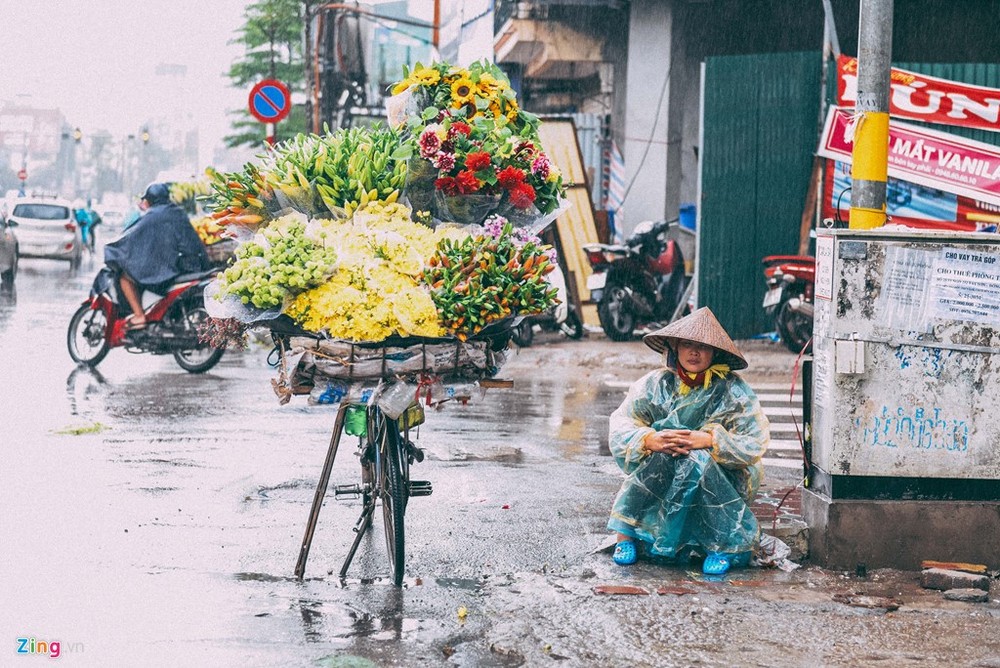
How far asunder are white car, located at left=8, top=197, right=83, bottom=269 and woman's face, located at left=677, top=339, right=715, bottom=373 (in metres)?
28.3

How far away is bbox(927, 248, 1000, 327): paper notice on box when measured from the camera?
5.80 metres

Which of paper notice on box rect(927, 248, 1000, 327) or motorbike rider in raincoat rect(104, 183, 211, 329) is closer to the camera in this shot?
paper notice on box rect(927, 248, 1000, 327)

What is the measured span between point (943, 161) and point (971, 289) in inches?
329

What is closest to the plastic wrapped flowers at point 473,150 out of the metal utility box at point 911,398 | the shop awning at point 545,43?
the metal utility box at point 911,398

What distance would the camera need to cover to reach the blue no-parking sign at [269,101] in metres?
19.0

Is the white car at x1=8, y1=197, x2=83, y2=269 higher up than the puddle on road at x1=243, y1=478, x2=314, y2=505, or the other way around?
the white car at x1=8, y1=197, x2=83, y2=269

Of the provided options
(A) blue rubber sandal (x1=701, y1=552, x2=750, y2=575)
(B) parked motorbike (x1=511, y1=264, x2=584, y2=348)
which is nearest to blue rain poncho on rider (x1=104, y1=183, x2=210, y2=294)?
(B) parked motorbike (x1=511, y1=264, x2=584, y2=348)

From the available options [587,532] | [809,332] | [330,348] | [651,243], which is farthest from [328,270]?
[651,243]

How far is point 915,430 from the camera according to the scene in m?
5.84

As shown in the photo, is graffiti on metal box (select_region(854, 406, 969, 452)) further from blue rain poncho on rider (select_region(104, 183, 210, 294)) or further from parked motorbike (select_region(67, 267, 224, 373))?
blue rain poncho on rider (select_region(104, 183, 210, 294))

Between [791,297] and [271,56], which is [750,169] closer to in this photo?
[791,297]

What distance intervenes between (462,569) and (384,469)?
59 cm

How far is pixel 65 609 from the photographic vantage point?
5.21 meters

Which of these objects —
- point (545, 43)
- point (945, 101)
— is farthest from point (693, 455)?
point (545, 43)
